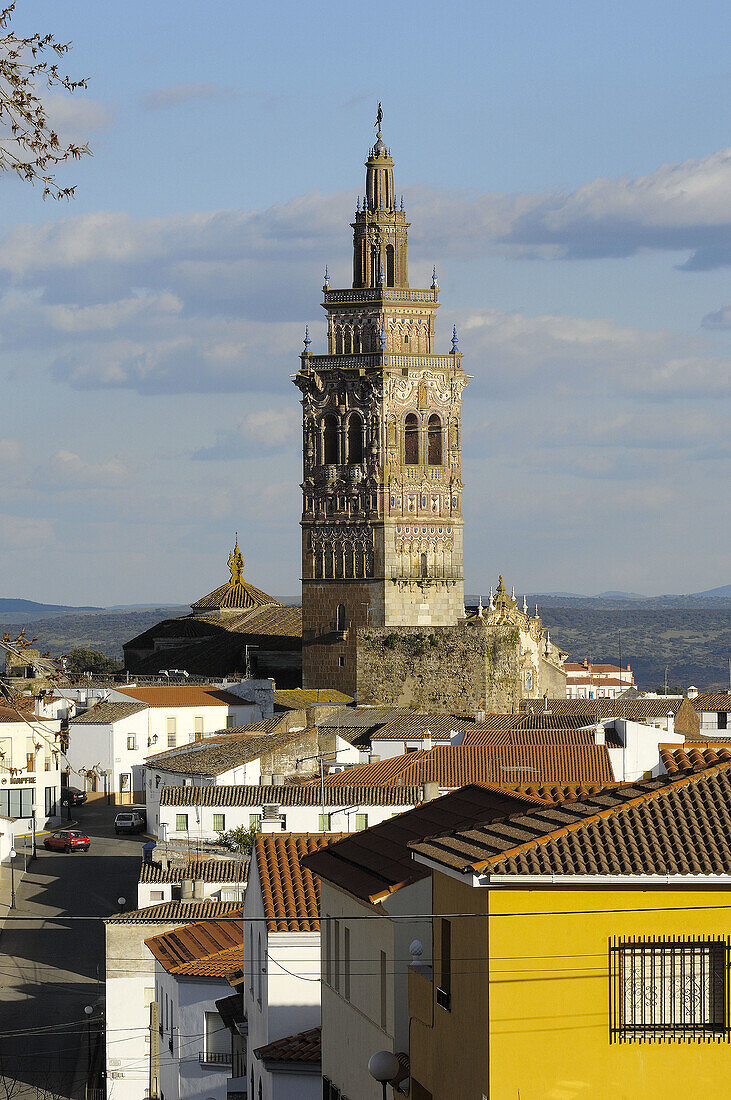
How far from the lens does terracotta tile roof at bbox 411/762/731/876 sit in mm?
16625

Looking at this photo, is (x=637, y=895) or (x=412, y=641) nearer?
(x=637, y=895)

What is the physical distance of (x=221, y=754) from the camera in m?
75.4

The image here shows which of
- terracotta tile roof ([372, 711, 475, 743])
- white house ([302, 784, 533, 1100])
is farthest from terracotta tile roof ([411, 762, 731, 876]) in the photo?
terracotta tile roof ([372, 711, 475, 743])

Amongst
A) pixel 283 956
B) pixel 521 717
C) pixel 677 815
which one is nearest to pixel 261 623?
pixel 521 717

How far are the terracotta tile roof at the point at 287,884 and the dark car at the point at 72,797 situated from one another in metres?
58.8

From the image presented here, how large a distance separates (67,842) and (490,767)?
18568 mm

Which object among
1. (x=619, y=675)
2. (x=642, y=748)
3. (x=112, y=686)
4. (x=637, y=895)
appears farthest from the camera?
(x=619, y=675)

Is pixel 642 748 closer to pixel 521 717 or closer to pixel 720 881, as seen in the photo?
pixel 521 717

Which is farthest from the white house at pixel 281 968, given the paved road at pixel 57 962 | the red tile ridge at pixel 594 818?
the paved road at pixel 57 962

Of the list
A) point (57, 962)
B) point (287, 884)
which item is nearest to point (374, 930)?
point (287, 884)

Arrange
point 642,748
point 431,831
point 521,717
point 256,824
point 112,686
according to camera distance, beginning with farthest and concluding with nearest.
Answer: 1. point 112,686
2. point 521,717
3. point 256,824
4. point 642,748
5. point 431,831

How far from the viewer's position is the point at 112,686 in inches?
3935

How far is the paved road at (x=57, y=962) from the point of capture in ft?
149

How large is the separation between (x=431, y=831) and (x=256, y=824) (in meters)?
41.4
